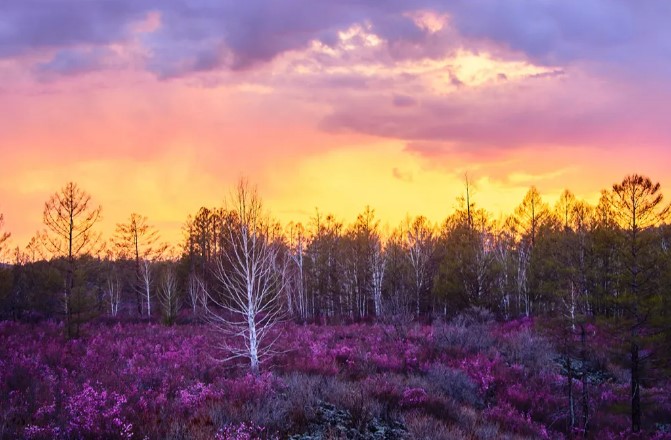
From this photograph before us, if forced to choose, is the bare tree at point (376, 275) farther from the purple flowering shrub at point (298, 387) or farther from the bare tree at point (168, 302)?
the bare tree at point (168, 302)

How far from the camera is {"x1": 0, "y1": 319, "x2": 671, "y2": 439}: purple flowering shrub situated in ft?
28.4

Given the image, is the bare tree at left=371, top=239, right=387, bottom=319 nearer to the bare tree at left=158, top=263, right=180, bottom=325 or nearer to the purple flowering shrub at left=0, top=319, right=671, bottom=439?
the purple flowering shrub at left=0, top=319, right=671, bottom=439

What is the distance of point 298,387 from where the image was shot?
11156mm

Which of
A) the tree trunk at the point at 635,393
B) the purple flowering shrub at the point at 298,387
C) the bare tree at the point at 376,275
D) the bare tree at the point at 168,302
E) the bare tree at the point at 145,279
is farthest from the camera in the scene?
the bare tree at the point at 145,279

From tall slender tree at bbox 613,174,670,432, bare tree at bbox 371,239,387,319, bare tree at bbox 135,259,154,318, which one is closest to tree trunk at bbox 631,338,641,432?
tall slender tree at bbox 613,174,670,432

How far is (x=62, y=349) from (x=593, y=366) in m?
21.9

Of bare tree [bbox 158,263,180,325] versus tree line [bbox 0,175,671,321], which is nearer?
tree line [bbox 0,175,671,321]

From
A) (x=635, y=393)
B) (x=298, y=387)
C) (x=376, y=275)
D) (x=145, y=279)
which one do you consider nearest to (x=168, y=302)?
(x=145, y=279)

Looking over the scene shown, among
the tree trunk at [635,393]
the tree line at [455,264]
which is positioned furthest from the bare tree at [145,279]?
the tree trunk at [635,393]

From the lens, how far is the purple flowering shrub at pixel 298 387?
28.4ft

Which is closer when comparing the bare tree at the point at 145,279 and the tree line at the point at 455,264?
the tree line at the point at 455,264

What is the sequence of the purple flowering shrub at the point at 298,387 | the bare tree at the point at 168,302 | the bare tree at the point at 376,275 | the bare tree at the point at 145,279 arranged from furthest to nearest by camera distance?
the bare tree at the point at 145,279, the bare tree at the point at 376,275, the bare tree at the point at 168,302, the purple flowering shrub at the point at 298,387

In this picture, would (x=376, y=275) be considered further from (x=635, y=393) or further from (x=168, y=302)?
(x=635, y=393)

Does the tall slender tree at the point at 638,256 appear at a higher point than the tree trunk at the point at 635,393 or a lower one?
higher
